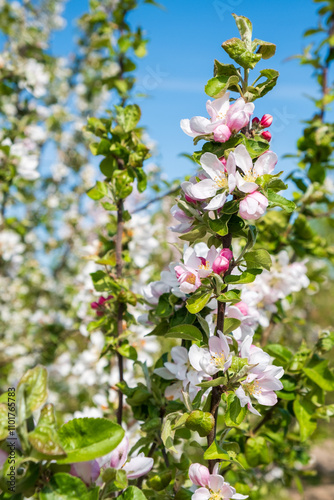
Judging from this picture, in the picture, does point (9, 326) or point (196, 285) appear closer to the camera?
point (196, 285)

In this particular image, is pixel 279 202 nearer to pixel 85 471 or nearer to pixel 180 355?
pixel 180 355

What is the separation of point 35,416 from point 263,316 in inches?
36.8

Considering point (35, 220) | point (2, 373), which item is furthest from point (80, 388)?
point (35, 220)

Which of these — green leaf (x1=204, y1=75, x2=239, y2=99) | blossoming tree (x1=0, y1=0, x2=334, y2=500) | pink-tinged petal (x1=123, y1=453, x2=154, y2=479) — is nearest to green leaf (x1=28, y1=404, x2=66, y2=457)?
blossoming tree (x1=0, y1=0, x2=334, y2=500)

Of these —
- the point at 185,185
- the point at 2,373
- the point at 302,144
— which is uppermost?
the point at 302,144

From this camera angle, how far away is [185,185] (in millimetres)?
900

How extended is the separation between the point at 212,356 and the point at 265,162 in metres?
0.41

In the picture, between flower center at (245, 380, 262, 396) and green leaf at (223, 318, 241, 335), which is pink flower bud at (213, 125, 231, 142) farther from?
flower center at (245, 380, 262, 396)

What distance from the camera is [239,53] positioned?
0.90 m

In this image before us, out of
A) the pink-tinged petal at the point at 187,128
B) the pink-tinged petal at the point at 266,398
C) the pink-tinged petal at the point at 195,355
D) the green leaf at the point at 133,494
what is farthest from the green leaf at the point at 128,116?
the green leaf at the point at 133,494

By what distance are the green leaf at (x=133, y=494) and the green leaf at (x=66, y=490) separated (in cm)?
12

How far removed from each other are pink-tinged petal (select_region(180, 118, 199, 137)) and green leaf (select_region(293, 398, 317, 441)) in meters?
0.82

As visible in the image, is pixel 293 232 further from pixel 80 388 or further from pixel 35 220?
pixel 80 388

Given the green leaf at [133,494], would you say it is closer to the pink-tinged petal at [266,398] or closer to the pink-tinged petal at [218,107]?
the pink-tinged petal at [266,398]
